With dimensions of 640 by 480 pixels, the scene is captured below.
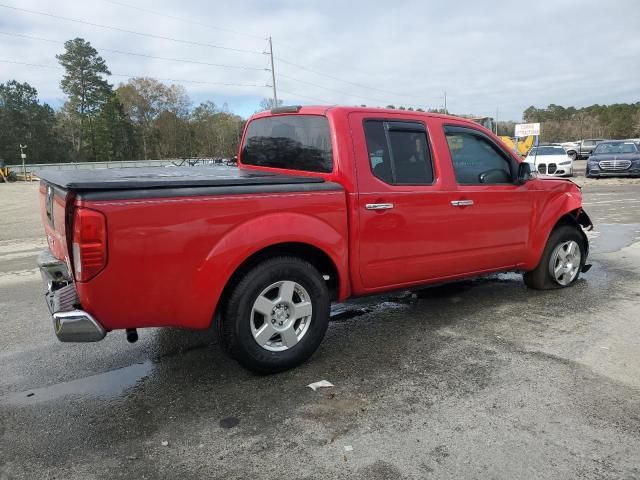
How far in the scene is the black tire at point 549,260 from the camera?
5.54 meters

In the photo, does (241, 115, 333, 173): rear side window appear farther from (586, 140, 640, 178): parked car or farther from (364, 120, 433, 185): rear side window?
(586, 140, 640, 178): parked car

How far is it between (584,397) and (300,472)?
1961mm

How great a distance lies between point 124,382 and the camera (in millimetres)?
3709

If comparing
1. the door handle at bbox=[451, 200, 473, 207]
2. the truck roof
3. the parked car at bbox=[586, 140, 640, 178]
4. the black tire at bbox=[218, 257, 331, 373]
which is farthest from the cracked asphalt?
the parked car at bbox=[586, 140, 640, 178]

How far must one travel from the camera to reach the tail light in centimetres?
286

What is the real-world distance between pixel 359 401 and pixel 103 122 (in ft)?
300

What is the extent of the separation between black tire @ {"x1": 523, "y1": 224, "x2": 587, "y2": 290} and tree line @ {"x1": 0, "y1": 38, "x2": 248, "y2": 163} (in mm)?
74620

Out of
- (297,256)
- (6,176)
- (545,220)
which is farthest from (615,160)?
(6,176)

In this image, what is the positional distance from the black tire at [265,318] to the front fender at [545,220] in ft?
8.74

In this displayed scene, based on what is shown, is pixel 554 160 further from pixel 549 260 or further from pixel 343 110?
pixel 343 110

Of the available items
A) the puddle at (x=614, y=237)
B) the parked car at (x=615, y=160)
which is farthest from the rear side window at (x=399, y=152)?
the parked car at (x=615, y=160)

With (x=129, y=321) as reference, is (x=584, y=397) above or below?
below

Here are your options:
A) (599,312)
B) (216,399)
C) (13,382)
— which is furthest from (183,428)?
(599,312)

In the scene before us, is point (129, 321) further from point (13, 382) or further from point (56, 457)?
point (13, 382)
